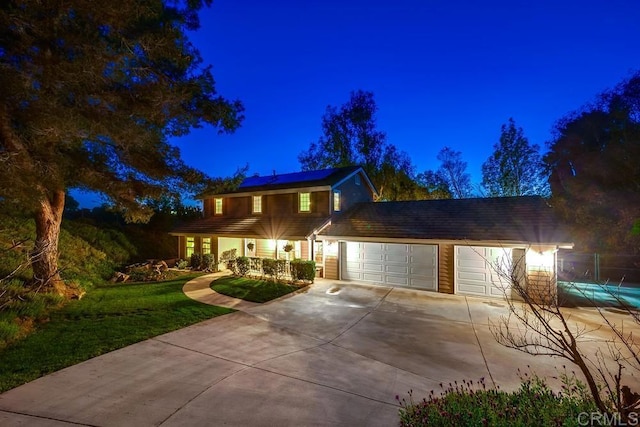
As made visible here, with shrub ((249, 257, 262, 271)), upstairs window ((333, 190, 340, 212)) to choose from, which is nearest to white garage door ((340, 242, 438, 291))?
upstairs window ((333, 190, 340, 212))

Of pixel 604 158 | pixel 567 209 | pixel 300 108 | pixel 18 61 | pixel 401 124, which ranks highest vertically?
pixel 300 108

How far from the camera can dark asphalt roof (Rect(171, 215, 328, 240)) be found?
588 inches

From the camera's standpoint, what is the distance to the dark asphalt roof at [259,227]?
14945 mm

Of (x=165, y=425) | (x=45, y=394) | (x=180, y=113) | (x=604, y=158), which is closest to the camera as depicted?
(x=165, y=425)

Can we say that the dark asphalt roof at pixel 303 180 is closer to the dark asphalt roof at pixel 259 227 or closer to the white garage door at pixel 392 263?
the dark asphalt roof at pixel 259 227

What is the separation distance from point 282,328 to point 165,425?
4.24 m

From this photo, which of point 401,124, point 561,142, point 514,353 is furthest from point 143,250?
point 401,124

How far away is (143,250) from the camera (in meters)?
18.9

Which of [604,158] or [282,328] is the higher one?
[604,158]

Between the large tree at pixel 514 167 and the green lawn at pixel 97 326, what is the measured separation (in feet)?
81.1

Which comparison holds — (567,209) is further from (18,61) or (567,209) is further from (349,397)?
(18,61)

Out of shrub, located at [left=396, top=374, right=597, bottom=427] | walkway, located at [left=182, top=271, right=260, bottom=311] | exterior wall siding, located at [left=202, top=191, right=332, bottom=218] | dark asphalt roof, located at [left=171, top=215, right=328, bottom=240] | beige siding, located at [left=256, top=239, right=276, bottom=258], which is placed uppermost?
exterior wall siding, located at [left=202, top=191, right=332, bottom=218]

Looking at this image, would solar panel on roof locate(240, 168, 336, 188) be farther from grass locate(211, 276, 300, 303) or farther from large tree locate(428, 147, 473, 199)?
large tree locate(428, 147, 473, 199)

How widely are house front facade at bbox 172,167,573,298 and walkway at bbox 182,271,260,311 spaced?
3430mm
